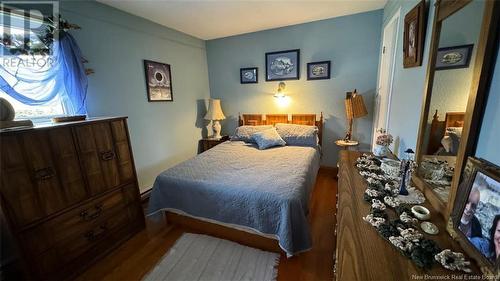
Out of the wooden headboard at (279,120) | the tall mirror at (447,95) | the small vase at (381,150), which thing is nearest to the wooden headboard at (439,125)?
the tall mirror at (447,95)

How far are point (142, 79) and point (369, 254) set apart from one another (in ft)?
9.97

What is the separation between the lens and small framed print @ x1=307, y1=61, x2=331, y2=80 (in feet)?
10.3

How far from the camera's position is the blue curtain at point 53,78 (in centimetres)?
163

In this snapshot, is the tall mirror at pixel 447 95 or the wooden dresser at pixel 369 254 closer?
the wooden dresser at pixel 369 254

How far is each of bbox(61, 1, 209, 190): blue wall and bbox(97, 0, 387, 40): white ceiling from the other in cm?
23

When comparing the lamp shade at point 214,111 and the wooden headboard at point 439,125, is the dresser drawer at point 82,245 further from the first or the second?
the wooden headboard at point 439,125

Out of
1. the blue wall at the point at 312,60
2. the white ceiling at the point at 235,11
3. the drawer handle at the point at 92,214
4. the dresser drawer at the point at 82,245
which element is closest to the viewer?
the dresser drawer at the point at 82,245

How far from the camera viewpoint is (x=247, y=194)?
1.74m

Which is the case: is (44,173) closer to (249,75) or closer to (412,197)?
(412,197)

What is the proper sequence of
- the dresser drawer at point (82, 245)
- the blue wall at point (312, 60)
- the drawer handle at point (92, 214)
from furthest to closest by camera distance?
1. the blue wall at point (312, 60)
2. the drawer handle at point (92, 214)
3. the dresser drawer at point (82, 245)

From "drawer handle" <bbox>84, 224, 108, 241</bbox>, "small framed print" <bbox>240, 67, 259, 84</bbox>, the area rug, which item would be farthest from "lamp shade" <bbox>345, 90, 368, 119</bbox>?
"drawer handle" <bbox>84, 224, 108, 241</bbox>

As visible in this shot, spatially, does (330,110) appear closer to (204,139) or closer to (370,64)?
(370,64)

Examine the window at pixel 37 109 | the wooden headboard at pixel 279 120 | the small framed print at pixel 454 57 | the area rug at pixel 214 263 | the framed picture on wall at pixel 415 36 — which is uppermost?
the framed picture on wall at pixel 415 36

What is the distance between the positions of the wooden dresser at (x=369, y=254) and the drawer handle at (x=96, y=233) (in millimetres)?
1976
